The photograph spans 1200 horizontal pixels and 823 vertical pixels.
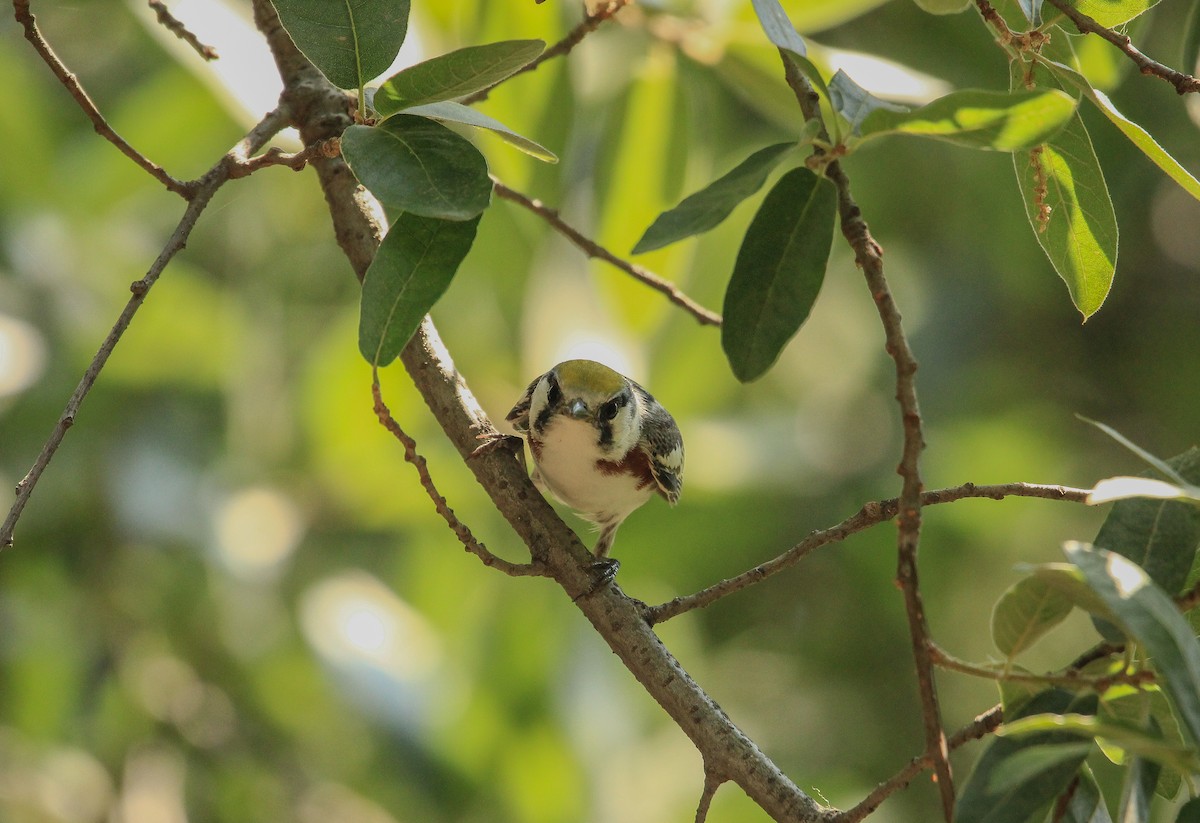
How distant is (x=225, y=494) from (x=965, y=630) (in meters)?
2.86

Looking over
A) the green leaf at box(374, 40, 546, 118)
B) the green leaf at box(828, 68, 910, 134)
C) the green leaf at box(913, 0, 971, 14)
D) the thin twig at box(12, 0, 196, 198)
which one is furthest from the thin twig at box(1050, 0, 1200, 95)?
the thin twig at box(12, 0, 196, 198)

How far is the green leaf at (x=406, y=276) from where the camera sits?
4.56ft

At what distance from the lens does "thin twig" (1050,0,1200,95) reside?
1388 millimetres

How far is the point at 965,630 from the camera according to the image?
4.79 metres

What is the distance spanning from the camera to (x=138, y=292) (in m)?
1.28

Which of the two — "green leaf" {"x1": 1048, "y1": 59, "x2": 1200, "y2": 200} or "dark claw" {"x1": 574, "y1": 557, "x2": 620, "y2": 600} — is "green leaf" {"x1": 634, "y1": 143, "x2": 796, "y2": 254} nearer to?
"green leaf" {"x1": 1048, "y1": 59, "x2": 1200, "y2": 200}

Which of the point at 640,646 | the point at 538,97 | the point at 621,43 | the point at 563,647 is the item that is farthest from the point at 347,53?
the point at 621,43

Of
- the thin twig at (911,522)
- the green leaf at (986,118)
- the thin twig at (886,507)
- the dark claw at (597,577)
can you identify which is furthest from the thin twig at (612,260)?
the green leaf at (986,118)

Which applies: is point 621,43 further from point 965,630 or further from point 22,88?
point 965,630

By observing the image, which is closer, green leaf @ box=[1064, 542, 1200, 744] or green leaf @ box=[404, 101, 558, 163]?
green leaf @ box=[1064, 542, 1200, 744]

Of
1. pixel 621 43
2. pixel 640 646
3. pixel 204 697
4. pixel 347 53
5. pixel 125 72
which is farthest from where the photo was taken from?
pixel 125 72

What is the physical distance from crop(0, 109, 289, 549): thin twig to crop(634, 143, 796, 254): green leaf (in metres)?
0.52

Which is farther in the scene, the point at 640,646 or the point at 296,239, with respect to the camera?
the point at 296,239

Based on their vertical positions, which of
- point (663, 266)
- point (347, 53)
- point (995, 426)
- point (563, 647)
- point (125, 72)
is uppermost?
point (125, 72)
